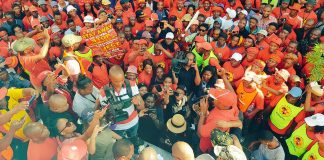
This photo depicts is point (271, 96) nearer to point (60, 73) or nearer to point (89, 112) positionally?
point (89, 112)

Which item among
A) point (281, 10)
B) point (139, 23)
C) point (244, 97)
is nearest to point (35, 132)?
point (244, 97)

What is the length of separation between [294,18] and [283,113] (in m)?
3.48

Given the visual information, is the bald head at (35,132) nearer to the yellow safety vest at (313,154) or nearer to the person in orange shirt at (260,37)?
the yellow safety vest at (313,154)

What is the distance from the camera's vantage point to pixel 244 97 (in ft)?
15.2

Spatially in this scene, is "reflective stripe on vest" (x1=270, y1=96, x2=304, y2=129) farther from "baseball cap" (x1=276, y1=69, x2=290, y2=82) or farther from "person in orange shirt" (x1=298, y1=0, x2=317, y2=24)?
"person in orange shirt" (x1=298, y1=0, x2=317, y2=24)

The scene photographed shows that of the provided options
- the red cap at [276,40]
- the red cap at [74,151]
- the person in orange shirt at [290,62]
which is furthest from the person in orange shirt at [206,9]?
the red cap at [74,151]

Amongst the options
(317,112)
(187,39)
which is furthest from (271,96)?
(187,39)

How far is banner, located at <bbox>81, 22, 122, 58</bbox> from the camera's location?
5.12 metres

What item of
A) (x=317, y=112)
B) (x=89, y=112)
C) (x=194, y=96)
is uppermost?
(x=89, y=112)

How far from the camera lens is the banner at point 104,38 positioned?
202 inches

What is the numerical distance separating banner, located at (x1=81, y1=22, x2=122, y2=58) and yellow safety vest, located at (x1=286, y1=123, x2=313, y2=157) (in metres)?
3.09

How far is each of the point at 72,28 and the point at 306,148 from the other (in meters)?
4.94

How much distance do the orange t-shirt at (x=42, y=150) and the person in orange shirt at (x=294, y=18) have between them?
5.72m

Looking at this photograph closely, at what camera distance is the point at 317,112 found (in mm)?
4348
